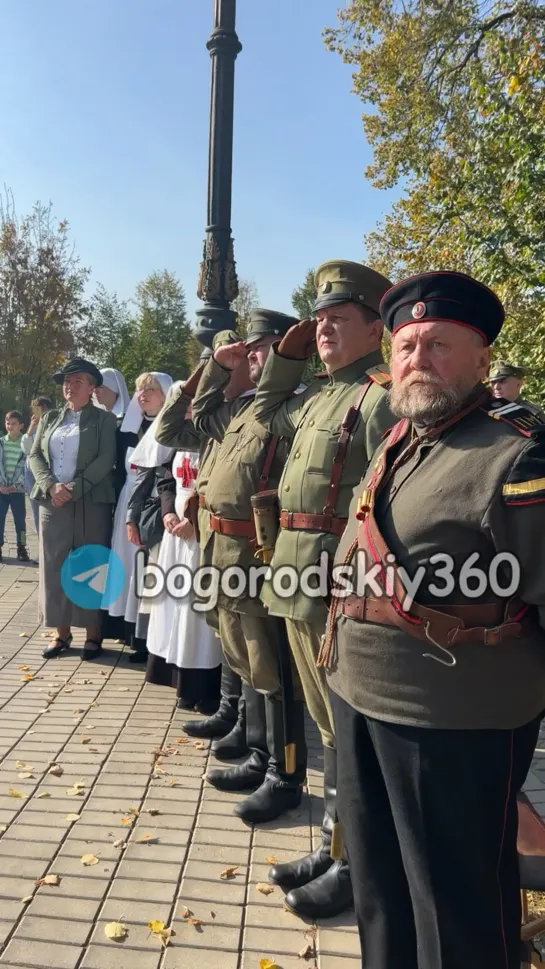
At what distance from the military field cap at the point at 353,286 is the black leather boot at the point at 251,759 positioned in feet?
6.18

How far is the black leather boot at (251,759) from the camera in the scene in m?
3.52

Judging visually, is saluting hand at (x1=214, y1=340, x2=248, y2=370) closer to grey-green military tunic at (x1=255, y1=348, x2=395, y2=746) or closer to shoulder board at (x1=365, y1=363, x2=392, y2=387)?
grey-green military tunic at (x1=255, y1=348, x2=395, y2=746)

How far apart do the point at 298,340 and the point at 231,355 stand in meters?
0.89

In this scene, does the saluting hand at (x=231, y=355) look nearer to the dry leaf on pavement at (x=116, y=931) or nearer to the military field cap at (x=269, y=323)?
the military field cap at (x=269, y=323)

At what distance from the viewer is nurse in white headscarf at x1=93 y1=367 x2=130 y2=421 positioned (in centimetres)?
621

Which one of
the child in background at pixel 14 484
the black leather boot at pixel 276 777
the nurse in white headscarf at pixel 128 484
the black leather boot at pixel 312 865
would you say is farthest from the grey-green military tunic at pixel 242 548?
the child in background at pixel 14 484

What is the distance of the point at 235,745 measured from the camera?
157 inches

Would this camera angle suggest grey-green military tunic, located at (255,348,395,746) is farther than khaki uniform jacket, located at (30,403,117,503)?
No

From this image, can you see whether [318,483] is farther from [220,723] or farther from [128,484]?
[128,484]

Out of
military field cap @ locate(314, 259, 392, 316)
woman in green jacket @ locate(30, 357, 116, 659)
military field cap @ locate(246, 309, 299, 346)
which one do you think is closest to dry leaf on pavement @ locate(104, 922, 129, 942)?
military field cap @ locate(314, 259, 392, 316)

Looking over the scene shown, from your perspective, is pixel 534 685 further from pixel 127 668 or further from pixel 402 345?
pixel 127 668

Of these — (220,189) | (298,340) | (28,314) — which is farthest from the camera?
(28,314)

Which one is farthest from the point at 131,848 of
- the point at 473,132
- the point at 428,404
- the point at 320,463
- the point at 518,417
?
the point at 473,132

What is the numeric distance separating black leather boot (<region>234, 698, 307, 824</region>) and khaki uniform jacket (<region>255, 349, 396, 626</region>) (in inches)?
30.1
